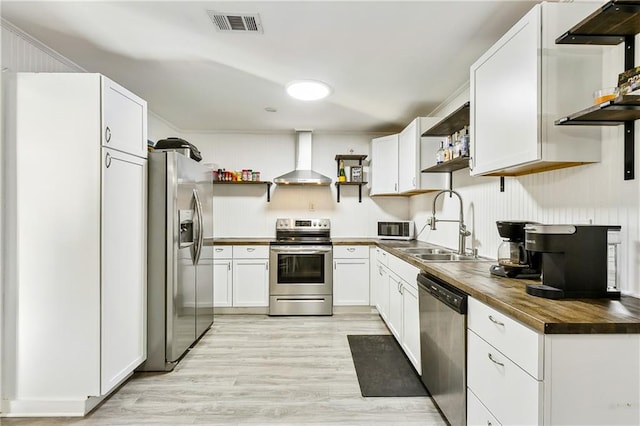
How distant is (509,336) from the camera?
4.18 ft

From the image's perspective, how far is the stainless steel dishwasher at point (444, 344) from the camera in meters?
1.68

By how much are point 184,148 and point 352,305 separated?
8.64 feet

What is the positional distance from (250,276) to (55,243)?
233 centimetres

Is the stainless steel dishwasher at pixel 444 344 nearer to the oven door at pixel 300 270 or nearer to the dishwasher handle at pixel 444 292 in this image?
the dishwasher handle at pixel 444 292

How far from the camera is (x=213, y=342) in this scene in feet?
10.7

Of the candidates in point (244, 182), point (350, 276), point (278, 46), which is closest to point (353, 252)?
point (350, 276)

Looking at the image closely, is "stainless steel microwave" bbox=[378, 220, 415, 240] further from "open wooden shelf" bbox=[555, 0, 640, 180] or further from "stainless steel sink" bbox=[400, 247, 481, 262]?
"open wooden shelf" bbox=[555, 0, 640, 180]

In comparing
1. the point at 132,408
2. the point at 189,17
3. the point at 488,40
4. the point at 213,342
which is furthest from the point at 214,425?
the point at 488,40

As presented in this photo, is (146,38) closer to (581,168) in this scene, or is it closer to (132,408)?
(132,408)

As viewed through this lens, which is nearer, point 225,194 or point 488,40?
point 488,40

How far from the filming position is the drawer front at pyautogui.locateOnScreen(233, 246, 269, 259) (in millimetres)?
4117

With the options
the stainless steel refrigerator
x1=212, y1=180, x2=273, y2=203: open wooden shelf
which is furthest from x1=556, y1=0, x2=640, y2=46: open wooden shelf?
x1=212, y1=180, x2=273, y2=203: open wooden shelf

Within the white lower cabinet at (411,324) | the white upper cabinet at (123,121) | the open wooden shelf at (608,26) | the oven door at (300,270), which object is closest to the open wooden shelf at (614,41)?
the open wooden shelf at (608,26)

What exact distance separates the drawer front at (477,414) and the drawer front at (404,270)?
0.93 metres
